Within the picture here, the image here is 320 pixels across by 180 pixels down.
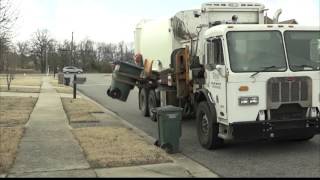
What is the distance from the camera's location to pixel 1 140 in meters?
11.9

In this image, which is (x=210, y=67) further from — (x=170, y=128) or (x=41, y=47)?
(x=41, y=47)

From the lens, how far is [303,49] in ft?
35.9

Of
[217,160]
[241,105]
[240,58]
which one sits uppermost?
[240,58]

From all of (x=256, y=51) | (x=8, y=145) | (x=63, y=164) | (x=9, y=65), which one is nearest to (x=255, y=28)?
(x=256, y=51)

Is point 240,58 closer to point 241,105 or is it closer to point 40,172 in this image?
point 241,105

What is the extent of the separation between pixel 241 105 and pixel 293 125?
3.56ft

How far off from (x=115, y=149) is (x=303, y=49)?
421cm

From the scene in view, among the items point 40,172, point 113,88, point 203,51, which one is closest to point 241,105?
point 203,51

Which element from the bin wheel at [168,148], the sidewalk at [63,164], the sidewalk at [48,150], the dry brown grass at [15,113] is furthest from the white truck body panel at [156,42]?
the bin wheel at [168,148]

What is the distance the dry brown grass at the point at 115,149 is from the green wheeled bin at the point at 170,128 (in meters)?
0.23

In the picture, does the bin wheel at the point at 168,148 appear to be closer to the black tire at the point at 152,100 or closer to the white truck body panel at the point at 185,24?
the white truck body panel at the point at 185,24

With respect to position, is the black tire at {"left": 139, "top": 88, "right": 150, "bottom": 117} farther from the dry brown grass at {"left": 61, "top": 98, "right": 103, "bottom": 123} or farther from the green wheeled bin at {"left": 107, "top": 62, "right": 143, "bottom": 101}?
the dry brown grass at {"left": 61, "top": 98, "right": 103, "bottom": 123}

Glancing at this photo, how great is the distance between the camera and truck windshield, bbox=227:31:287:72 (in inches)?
416

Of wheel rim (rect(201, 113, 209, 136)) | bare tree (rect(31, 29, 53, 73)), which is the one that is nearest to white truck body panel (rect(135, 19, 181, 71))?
wheel rim (rect(201, 113, 209, 136))
